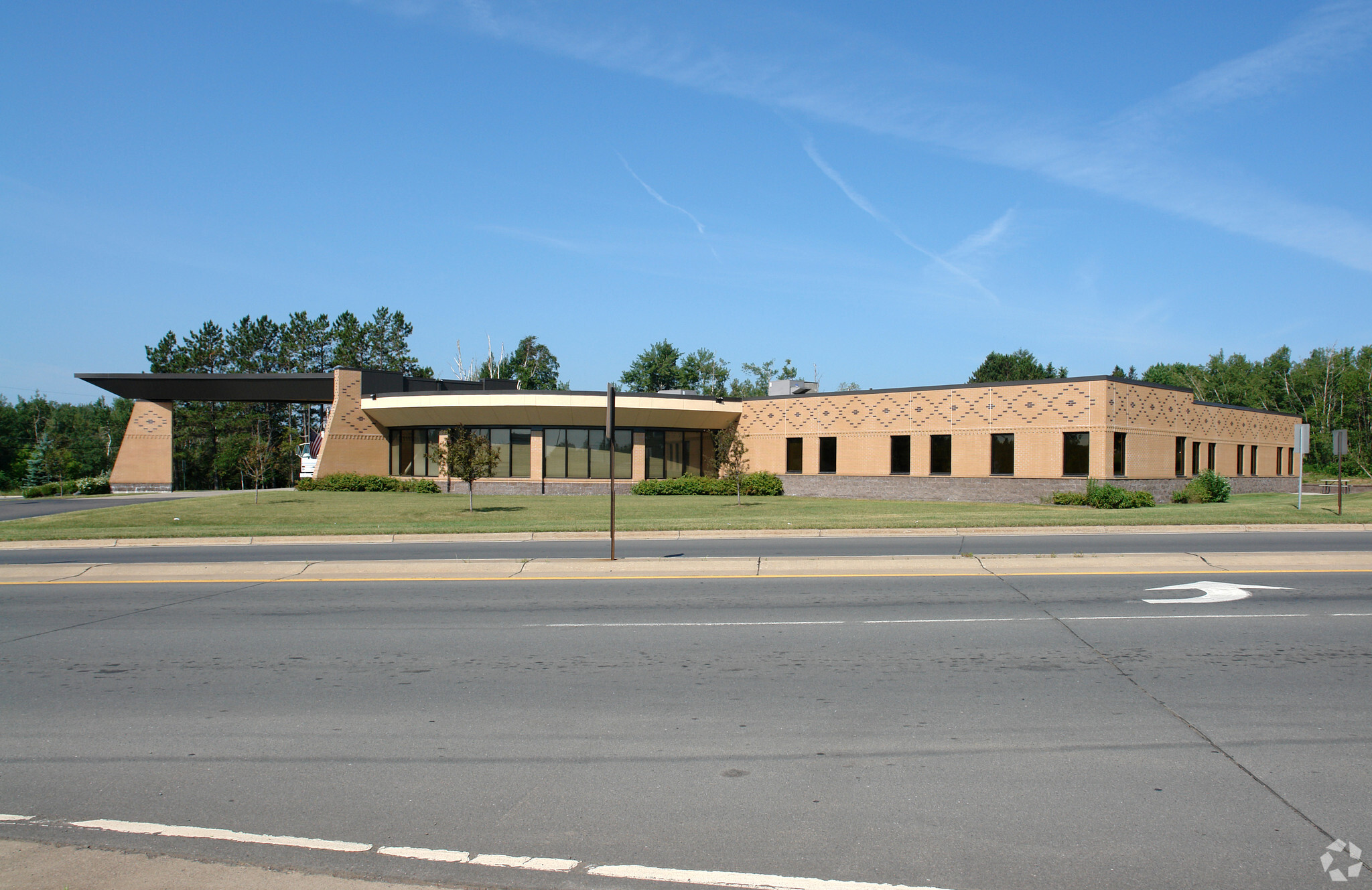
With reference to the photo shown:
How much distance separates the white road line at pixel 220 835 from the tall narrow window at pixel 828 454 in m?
35.2

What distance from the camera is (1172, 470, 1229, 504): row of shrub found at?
3250cm

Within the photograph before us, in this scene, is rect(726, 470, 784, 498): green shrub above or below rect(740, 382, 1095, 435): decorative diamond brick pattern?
below

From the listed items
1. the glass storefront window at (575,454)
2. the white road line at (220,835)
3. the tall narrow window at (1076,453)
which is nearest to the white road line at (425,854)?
the white road line at (220,835)

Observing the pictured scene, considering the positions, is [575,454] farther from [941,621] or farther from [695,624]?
[941,621]

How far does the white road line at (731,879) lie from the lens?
3.80m

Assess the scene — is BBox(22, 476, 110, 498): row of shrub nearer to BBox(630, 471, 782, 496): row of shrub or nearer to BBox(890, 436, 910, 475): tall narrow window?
BBox(630, 471, 782, 496): row of shrub

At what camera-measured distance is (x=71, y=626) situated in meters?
9.87

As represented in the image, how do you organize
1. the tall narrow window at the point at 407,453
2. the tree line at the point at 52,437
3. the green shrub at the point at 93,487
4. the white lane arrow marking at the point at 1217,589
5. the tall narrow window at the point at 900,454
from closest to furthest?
the white lane arrow marking at the point at 1217,589
the tall narrow window at the point at 900,454
the green shrub at the point at 93,487
the tall narrow window at the point at 407,453
the tree line at the point at 52,437

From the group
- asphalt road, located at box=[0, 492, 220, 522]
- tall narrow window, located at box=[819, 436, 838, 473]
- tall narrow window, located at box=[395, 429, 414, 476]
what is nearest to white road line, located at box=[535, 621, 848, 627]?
asphalt road, located at box=[0, 492, 220, 522]

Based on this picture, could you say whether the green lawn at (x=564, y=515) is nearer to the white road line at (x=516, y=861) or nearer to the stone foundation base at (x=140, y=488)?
the stone foundation base at (x=140, y=488)

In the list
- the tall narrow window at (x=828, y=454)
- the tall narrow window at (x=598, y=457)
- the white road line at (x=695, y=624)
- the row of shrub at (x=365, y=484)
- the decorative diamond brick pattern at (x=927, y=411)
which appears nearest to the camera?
the white road line at (x=695, y=624)

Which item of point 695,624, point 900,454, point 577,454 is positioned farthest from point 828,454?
point 695,624
